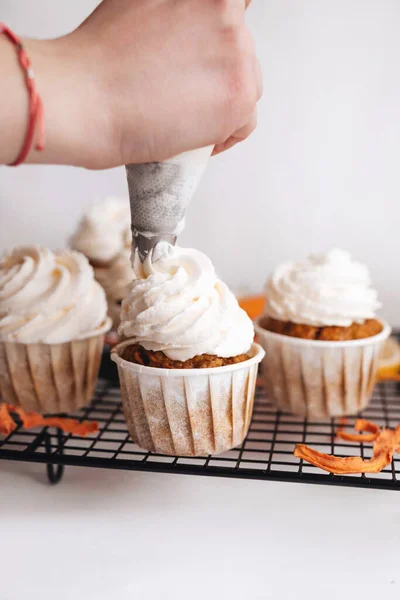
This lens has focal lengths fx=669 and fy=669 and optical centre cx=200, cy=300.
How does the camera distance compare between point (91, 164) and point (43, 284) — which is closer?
point (91, 164)

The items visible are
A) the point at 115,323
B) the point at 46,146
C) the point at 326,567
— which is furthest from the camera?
the point at 115,323

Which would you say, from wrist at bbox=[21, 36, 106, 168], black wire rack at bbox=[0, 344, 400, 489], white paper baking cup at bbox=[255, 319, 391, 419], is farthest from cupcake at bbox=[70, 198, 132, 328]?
wrist at bbox=[21, 36, 106, 168]

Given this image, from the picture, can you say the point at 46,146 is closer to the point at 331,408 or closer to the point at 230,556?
the point at 230,556

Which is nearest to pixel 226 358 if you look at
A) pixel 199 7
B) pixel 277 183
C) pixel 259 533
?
pixel 259 533

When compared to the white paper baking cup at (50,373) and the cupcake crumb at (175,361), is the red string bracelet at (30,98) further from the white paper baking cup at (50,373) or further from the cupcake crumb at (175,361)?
the white paper baking cup at (50,373)

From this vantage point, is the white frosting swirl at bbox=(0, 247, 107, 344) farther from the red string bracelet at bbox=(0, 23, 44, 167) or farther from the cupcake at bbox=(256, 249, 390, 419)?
the red string bracelet at bbox=(0, 23, 44, 167)

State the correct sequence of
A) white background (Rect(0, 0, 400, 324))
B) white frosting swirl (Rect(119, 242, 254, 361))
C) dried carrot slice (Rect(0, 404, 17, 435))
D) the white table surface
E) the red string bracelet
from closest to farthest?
the red string bracelet, the white table surface, white frosting swirl (Rect(119, 242, 254, 361)), dried carrot slice (Rect(0, 404, 17, 435)), white background (Rect(0, 0, 400, 324))

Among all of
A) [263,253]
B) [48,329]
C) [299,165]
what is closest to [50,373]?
[48,329]
